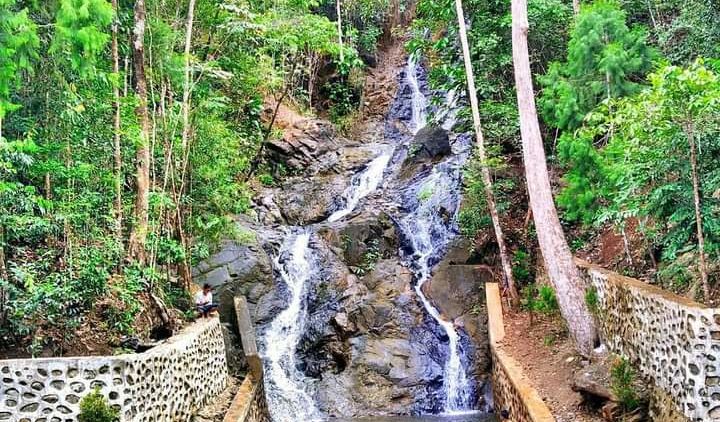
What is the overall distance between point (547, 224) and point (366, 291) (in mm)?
5130

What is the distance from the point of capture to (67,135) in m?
7.50

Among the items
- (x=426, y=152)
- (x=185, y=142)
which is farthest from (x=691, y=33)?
(x=185, y=142)

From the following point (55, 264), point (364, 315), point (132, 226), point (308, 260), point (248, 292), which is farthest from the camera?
point (308, 260)

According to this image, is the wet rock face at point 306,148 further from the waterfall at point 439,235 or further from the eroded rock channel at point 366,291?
the waterfall at point 439,235

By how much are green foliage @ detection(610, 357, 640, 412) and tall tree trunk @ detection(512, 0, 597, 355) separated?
59.5 inches

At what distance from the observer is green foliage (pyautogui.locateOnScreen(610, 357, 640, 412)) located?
604 centimetres

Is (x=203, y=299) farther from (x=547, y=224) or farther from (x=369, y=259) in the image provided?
(x=547, y=224)

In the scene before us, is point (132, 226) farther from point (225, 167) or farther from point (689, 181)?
point (689, 181)

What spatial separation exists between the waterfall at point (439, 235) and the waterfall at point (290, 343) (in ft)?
8.68

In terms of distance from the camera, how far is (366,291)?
12.4 m

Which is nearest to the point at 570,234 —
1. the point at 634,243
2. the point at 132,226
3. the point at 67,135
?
the point at 634,243

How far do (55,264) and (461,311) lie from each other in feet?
26.1

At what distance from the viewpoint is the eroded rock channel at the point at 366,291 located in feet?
33.8

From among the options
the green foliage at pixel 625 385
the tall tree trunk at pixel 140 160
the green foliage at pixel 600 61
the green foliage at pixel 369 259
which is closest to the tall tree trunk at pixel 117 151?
the tall tree trunk at pixel 140 160
